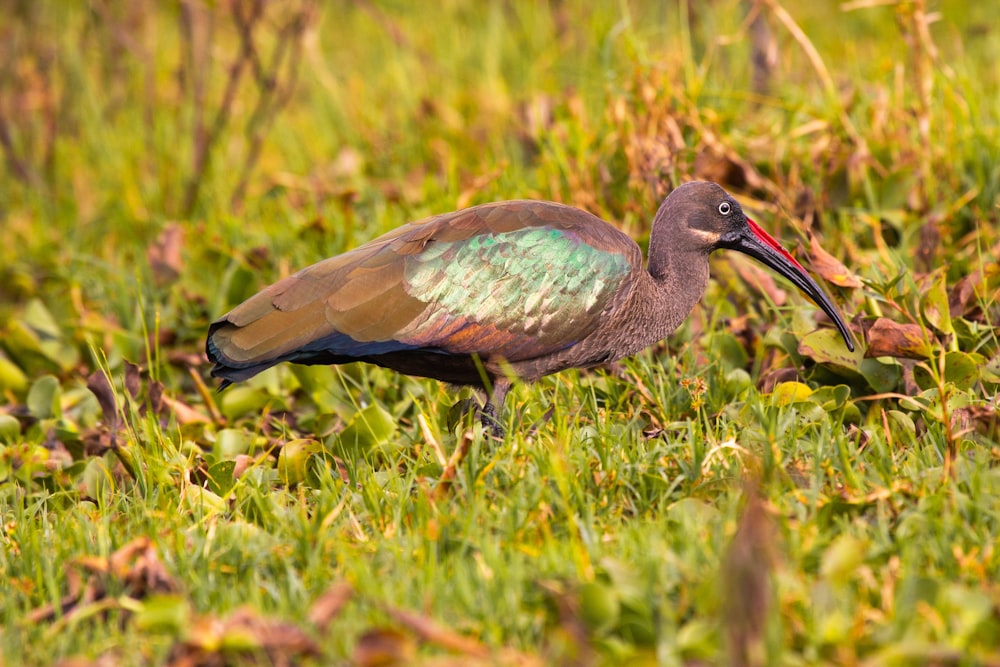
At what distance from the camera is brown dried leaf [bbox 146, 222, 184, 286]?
18.9ft

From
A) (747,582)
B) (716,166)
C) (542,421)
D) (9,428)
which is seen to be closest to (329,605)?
(747,582)

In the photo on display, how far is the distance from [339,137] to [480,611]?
493cm

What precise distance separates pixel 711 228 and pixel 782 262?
0.85 ft

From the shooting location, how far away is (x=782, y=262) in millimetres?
4340

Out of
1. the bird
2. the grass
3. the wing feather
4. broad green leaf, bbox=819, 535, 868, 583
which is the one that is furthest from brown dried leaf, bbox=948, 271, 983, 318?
broad green leaf, bbox=819, 535, 868, 583

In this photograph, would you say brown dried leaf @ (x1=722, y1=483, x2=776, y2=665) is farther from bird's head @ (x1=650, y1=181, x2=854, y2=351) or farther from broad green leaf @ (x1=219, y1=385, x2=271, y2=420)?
broad green leaf @ (x1=219, y1=385, x2=271, y2=420)

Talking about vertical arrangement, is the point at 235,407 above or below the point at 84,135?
below

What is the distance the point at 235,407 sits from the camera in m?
4.88

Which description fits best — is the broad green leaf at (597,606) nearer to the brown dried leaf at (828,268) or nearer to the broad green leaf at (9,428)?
the brown dried leaf at (828,268)

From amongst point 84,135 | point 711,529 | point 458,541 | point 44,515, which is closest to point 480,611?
point 458,541

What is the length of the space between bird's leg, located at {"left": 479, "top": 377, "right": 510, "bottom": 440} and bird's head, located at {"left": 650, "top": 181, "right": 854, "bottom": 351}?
0.76 m

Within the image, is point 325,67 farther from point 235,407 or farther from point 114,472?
point 114,472

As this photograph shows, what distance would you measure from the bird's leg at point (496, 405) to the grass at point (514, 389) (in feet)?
0.17

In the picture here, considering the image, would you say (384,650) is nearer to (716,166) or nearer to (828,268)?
(828,268)
